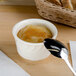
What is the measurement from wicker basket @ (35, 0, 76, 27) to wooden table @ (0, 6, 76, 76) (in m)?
0.04

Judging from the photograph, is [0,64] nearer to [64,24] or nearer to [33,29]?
[33,29]

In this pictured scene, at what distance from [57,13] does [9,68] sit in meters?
0.23

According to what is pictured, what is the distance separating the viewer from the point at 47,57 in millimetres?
547

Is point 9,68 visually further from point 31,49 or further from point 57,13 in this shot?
point 57,13

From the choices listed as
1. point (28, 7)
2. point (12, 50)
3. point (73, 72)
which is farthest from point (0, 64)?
point (28, 7)

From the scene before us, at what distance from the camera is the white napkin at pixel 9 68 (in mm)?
492

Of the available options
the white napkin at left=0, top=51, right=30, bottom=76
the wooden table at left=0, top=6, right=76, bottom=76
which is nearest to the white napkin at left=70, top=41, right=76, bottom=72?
the wooden table at left=0, top=6, right=76, bottom=76

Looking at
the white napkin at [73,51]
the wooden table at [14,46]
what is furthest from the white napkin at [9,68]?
the white napkin at [73,51]

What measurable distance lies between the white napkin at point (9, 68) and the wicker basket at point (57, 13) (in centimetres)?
20

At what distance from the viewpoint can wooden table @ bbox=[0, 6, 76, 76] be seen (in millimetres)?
508

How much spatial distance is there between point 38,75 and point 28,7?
34 centimetres

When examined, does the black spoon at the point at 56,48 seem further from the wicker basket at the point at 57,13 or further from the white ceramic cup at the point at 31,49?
the wicker basket at the point at 57,13

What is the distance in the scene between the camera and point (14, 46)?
580 millimetres

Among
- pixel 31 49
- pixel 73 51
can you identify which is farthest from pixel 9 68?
pixel 73 51
